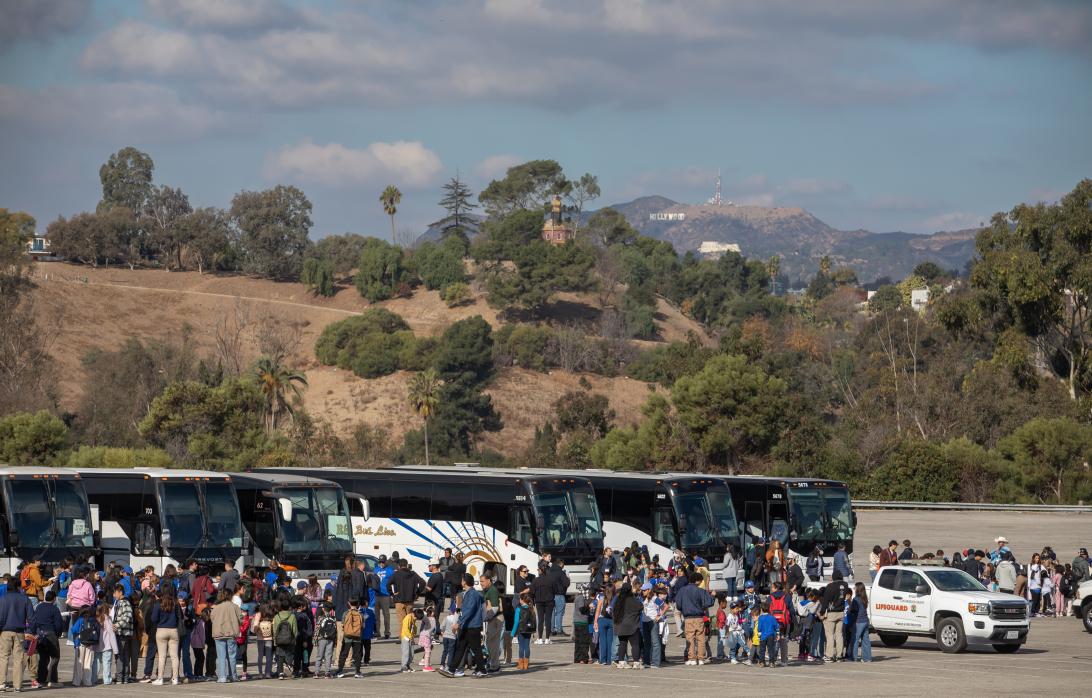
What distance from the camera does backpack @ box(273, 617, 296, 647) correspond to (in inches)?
900

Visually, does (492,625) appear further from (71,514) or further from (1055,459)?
(1055,459)

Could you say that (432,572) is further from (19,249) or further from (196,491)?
(19,249)

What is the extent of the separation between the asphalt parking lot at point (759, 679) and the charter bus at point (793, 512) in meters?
11.8

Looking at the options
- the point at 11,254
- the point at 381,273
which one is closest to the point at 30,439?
the point at 11,254

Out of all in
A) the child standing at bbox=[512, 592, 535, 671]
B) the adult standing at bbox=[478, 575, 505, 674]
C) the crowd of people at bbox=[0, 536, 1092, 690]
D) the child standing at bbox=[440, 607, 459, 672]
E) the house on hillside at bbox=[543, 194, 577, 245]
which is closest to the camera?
the crowd of people at bbox=[0, 536, 1092, 690]

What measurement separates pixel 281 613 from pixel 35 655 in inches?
149

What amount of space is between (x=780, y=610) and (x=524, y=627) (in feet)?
A: 15.3

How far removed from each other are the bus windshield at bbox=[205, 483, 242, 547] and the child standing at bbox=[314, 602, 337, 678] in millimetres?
10548

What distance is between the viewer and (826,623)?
25812 mm

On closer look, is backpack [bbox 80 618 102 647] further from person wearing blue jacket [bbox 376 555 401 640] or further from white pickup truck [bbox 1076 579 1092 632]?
white pickup truck [bbox 1076 579 1092 632]

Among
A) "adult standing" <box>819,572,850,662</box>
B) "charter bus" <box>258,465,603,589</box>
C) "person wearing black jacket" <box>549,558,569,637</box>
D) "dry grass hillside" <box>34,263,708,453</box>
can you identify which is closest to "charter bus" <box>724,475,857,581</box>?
"charter bus" <box>258,465,603,589</box>

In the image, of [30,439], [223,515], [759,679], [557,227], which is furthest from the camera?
[557,227]

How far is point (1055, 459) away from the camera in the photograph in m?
71.6

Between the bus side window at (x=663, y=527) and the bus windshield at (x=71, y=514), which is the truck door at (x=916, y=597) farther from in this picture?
the bus windshield at (x=71, y=514)
